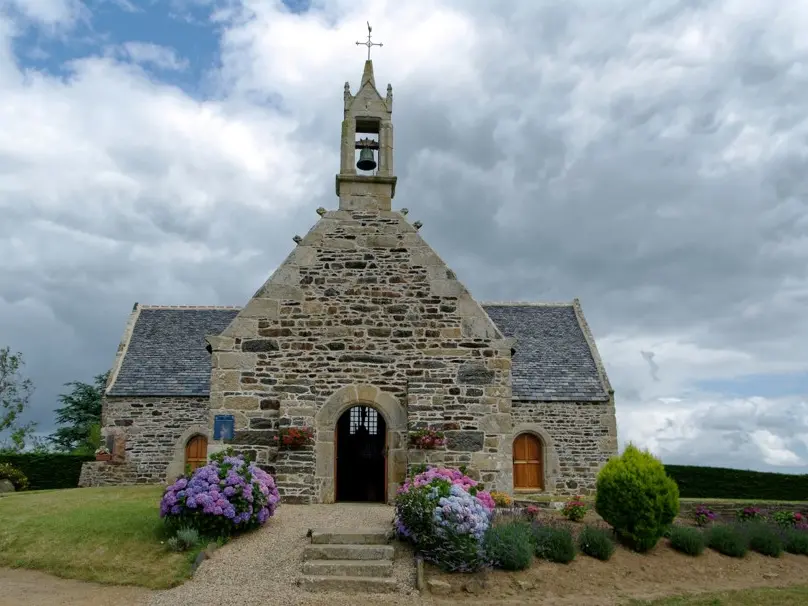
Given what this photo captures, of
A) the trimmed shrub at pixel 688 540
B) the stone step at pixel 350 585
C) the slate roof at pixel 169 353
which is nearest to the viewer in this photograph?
the stone step at pixel 350 585

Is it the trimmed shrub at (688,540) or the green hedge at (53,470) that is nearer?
the trimmed shrub at (688,540)

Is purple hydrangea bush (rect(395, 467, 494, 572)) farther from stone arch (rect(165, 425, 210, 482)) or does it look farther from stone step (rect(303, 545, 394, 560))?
stone arch (rect(165, 425, 210, 482))

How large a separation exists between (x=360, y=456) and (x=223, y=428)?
5266mm

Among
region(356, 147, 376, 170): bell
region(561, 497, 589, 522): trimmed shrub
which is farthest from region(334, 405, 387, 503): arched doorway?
region(561, 497, 589, 522): trimmed shrub

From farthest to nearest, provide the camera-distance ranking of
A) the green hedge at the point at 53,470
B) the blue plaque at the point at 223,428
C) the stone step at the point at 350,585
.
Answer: the green hedge at the point at 53,470 → the blue plaque at the point at 223,428 → the stone step at the point at 350,585

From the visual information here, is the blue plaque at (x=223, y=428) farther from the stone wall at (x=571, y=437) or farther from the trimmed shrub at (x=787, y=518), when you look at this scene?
the trimmed shrub at (x=787, y=518)

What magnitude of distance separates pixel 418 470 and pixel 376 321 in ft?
11.0

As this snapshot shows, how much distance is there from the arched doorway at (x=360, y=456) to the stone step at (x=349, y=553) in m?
8.07

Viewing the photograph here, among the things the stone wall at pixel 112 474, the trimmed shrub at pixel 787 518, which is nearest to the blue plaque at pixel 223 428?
the stone wall at pixel 112 474

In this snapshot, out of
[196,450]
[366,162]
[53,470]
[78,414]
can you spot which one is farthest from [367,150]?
[78,414]

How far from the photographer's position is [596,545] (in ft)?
32.3

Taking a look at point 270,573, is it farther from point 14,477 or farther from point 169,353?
point 14,477

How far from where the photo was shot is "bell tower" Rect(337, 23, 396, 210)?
14.9m

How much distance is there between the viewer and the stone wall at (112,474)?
20406mm
